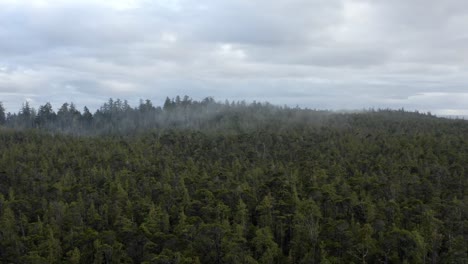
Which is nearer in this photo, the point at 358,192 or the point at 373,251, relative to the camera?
the point at 373,251

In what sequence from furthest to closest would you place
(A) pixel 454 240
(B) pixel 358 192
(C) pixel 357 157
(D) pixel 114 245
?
(C) pixel 357 157
(B) pixel 358 192
(D) pixel 114 245
(A) pixel 454 240

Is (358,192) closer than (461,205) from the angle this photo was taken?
No

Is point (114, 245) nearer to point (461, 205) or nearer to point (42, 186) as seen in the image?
point (42, 186)

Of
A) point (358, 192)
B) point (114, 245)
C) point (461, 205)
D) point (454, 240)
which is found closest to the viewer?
point (454, 240)

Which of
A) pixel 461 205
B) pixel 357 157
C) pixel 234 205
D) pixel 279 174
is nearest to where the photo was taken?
pixel 461 205

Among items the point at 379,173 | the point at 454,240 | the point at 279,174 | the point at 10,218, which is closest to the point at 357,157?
the point at 379,173

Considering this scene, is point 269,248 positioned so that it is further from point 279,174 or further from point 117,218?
point 279,174

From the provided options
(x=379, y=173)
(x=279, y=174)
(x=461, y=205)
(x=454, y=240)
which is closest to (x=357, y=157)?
(x=379, y=173)
